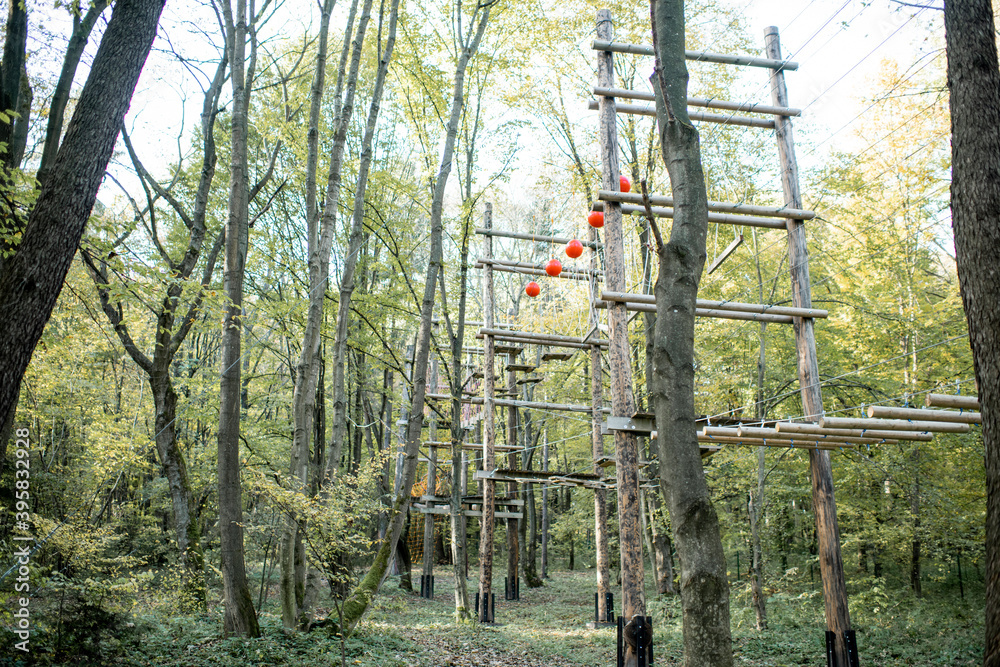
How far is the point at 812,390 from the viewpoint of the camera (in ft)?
22.2

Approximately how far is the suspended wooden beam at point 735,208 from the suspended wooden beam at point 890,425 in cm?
244

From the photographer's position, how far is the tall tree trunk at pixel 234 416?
21.2 feet

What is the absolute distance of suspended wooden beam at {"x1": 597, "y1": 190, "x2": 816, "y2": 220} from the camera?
22.7 ft

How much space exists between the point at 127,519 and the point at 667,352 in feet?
52.0

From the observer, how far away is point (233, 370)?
6.63 metres

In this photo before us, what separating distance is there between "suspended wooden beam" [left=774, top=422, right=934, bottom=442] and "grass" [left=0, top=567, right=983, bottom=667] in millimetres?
3358

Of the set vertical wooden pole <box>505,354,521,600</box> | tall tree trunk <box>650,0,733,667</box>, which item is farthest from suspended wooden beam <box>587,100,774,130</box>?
vertical wooden pole <box>505,354,521,600</box>

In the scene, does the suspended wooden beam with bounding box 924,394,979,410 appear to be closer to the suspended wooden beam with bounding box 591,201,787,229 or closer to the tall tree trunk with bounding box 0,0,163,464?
the suspended wooden beam with bounding box 591,201,787,229

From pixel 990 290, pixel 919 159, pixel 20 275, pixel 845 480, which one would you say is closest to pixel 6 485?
pixel 20 275

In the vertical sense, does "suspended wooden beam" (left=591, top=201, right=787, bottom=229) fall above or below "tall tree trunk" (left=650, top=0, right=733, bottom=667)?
above

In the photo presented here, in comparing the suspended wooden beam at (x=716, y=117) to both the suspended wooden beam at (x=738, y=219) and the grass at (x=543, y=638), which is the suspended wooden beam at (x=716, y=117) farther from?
the grass at (x=543, y=638)

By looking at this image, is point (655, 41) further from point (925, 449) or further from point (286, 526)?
point (925, 449)

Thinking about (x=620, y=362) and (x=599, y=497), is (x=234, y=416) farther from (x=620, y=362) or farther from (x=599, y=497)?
(x=599, y=497)

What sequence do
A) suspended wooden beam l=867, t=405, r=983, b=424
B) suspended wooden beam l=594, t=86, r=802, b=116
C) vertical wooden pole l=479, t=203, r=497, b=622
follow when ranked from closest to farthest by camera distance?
1. suspended wooden beam l=867, t=405, r=983, b=424
2. suspended wooden beam l=594, t=86, r=802, b=116
3. vertical wooden pole l=479, t=203, r=497, b=622
